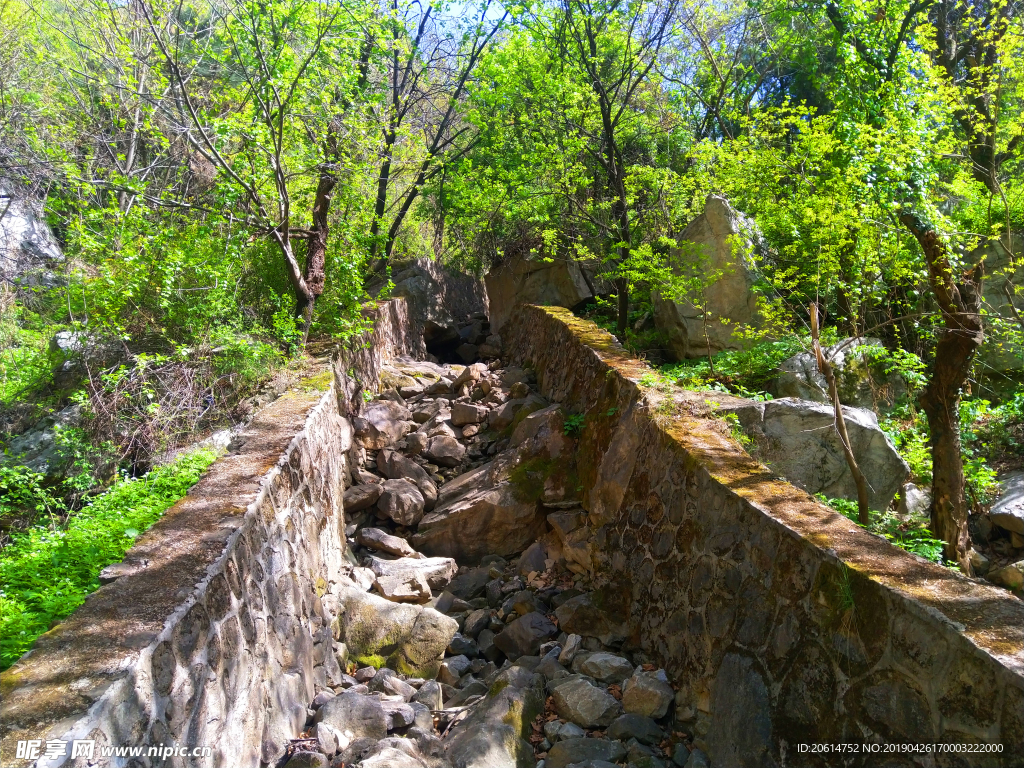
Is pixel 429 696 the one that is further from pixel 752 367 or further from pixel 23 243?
pixel 23 243

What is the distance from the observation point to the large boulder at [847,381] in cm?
800

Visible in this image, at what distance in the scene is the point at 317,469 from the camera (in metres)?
5.84

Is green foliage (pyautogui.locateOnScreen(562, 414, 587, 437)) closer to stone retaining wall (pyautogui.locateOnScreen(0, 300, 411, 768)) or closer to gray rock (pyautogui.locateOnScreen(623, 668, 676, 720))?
stone retaining wall (pyautogui.locateOnScreen(0, 300, 411, 768))

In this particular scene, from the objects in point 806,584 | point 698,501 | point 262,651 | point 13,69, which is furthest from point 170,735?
point 13,69

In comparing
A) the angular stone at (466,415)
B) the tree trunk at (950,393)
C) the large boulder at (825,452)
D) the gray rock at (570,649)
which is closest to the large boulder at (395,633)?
the gray rock at (570,649)

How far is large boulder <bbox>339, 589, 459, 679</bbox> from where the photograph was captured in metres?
4.98

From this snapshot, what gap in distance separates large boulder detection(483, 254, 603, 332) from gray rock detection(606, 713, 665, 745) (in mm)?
11453

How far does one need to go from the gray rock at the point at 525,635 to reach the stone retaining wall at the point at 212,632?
1.20m

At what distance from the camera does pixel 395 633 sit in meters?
5.14

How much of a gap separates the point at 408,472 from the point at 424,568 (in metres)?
1.69

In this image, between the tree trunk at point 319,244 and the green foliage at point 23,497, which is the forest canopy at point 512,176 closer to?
the tree trunk at point 319,244

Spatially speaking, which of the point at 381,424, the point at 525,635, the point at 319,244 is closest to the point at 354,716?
the point at 525,635

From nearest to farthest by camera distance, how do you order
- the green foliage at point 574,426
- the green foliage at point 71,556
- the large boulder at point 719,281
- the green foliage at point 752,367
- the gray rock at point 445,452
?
1. the green foliage at point 71,556
2. the green foliage at point 574,426
3. the gray rock at point 445,452
4. the green foliage at point 752,367
5. the large boulder at point 719,281

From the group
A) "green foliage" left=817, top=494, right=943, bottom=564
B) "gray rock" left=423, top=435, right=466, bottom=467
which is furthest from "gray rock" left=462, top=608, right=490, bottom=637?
"gray rock" left=423, top=435, right=466, bottom=467
